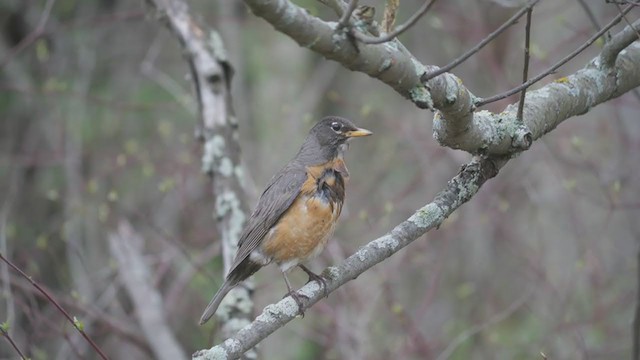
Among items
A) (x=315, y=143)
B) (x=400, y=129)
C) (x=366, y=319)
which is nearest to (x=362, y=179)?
(x=400, y=129)

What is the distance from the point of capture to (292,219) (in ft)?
15.9

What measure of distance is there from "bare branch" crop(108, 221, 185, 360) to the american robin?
3.64 feet

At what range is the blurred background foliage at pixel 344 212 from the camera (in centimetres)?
708

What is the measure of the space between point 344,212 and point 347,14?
4.79 m

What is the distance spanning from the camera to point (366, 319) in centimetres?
676

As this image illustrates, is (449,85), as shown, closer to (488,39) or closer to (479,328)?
(488,39)

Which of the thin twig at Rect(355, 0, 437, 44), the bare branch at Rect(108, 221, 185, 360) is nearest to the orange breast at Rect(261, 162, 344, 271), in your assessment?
the bare branch at Rect(108, 221, 185, 360)

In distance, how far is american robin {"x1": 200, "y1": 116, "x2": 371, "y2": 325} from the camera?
15.6 ft

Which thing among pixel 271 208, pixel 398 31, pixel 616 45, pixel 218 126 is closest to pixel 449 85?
pixel 398 31

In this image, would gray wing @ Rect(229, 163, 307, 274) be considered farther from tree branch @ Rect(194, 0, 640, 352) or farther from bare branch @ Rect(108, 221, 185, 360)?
bare branch @ Rect(108, 221, 185, 360)

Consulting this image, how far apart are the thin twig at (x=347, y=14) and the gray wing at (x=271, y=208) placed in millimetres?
2343

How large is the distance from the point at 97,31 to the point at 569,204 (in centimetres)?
510

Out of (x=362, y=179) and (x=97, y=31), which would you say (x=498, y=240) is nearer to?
(x=362, y=179)

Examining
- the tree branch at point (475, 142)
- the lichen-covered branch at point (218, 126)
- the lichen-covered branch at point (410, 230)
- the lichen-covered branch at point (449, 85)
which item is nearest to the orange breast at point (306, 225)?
the lichen-covered branch at point (218, 126)
